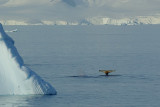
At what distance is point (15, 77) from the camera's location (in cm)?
8794

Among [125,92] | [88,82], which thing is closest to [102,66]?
[88,82]

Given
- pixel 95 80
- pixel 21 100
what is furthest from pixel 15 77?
pixel 95 80

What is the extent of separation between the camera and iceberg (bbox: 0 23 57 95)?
285ft

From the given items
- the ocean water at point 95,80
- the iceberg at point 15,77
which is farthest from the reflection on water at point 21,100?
the iceberg at point 15,77

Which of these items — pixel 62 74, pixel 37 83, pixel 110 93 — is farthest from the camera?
pixel 62 74

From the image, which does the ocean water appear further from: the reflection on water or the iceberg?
the iceberg

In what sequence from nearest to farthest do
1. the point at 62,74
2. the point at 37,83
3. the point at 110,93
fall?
the point at 37,83, the point at 110,93, the point at 62,74

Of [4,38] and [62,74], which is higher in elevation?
[4,38]

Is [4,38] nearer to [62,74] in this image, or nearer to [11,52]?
[11,52]

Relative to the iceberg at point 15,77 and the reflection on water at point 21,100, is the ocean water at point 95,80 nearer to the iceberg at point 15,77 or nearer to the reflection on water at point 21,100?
the reflection on water at point 21,100

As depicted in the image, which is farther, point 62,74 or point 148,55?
point 148,55

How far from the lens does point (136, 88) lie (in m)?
102

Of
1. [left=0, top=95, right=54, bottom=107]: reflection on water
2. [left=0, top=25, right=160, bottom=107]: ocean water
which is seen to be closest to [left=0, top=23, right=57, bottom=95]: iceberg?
[left=0, top=95, right=54, bottom=107]: reflection on water

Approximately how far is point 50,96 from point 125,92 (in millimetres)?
13796
